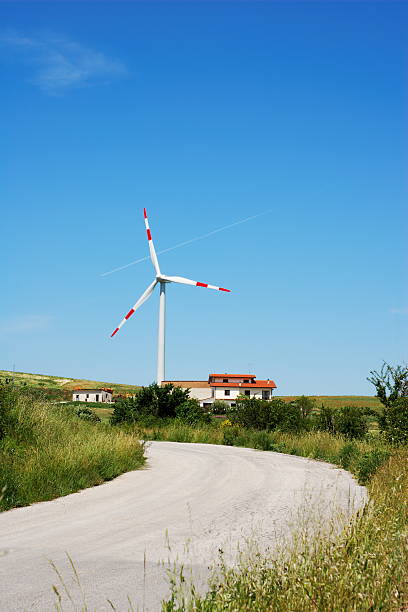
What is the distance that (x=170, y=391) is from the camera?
43.8m

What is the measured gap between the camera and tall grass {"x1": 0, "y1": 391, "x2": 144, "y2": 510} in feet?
47.6

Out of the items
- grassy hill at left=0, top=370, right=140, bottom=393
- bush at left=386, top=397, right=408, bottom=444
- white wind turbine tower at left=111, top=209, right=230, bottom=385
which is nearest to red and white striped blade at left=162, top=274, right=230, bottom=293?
white wind turbine tower at left=111, top=209, right=230, bottom=385

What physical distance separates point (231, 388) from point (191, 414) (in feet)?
231

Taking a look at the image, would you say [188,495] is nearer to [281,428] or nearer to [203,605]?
[203,605]

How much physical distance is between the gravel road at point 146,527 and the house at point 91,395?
9449 centimetres

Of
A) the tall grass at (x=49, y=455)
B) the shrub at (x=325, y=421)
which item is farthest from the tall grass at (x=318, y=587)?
the shrub at (x=325, y=421)

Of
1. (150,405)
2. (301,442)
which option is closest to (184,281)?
(150,405)

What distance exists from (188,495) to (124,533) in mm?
4925

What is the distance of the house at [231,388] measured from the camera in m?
110


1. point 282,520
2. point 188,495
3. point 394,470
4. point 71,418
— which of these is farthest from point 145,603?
point 71,418

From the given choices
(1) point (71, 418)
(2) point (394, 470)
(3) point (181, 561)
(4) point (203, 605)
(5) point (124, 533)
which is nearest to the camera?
(4) point (203, 605)

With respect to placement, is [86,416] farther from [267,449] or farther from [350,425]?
[350,425]

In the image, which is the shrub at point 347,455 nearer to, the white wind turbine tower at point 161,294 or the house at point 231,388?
the white wind turbine tower at point 161,294

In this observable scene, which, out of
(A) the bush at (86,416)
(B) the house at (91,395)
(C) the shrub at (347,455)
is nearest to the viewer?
(C) the shrub at (347,455)
